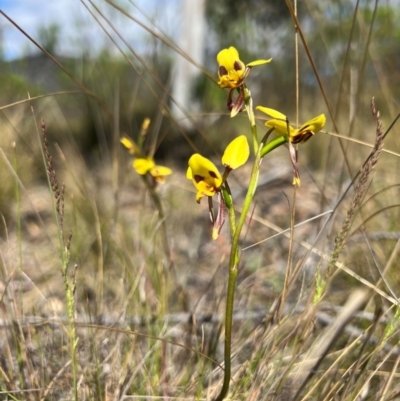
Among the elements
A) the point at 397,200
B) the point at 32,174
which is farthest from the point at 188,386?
the point at 32,174

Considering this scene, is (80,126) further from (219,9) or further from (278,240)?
(219,9)

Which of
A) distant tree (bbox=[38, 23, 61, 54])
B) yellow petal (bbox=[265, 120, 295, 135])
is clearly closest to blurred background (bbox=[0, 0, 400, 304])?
distant tree (bbox=[38, 23, 61, 54])

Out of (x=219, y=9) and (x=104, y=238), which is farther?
(x=219, y=9)

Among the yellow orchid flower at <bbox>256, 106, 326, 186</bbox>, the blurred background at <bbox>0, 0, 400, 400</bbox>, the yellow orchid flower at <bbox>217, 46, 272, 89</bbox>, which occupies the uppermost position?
the yellow orchid flower at <bbox>217, 46, 272, 89</bbox>

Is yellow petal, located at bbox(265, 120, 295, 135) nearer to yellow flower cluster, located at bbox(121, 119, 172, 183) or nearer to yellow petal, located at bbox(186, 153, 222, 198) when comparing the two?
yellow petal, located at bbox(186, 153, 222, 198)

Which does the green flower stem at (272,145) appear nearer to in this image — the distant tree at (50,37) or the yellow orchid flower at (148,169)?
the yellow orchid flower at (148,169)

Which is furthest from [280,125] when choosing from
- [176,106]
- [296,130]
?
[176,106]

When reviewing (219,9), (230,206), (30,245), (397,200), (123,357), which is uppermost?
(219,9)
